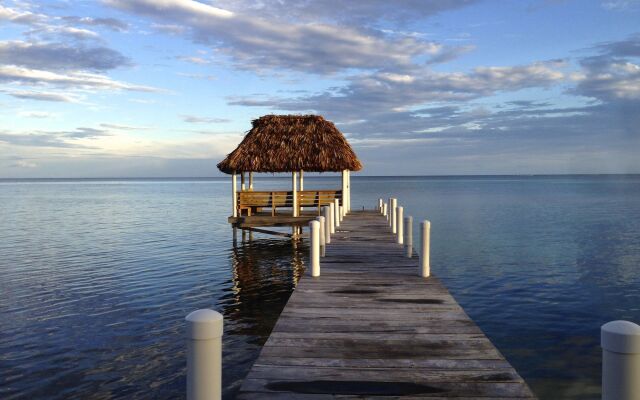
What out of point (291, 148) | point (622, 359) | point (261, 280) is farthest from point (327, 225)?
point (622, 359)

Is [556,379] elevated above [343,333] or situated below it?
below

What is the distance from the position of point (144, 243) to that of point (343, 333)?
2370 centimetres

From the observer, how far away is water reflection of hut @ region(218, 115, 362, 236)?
22250mm

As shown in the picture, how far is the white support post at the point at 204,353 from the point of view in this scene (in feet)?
10.2

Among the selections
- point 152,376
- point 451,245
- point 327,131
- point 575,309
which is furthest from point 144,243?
point 575,309

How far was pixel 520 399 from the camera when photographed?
152 inches

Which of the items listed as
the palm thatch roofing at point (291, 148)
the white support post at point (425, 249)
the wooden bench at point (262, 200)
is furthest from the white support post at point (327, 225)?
the palm thatch roofing at point (291, 148)

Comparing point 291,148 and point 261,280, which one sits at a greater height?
point 291,148

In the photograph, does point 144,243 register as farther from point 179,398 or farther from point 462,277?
point 179,398

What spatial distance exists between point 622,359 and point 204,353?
2448 mm

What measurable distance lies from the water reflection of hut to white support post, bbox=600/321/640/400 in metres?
19.2

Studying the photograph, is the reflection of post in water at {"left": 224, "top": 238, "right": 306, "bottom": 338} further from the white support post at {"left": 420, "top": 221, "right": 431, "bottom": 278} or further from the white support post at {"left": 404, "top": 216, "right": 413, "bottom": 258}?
the white support post at {"left": 420, "top": 221, "right": 431, "bottom": 278}

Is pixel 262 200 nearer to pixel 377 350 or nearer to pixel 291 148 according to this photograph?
pixel 291 148

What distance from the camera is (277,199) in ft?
73.6
